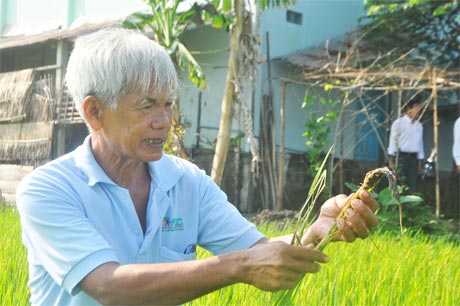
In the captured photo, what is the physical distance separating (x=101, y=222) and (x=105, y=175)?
5.3 inches

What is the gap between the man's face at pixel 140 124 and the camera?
1.99m

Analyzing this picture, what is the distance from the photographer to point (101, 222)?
1965mm

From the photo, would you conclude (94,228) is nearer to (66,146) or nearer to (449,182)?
(66,146)

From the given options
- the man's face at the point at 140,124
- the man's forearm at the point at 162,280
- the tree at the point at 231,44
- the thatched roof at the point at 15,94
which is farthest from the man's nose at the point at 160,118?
the thatched roof at the point at 15,94

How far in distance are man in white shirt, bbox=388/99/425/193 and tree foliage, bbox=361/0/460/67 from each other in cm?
263

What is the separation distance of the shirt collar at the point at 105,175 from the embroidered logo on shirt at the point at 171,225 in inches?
3.5

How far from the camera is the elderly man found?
1674 mm

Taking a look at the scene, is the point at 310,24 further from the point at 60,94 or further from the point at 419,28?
the point at 60,94

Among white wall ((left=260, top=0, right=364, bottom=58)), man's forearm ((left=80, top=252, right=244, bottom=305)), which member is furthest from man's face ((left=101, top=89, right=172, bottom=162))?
white wall ((left=260, top=0, right=364, bottom=58))

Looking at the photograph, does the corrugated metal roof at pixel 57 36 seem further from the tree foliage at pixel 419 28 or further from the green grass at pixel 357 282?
the green grass at pixel 357 282

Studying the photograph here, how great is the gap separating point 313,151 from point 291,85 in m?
2.30

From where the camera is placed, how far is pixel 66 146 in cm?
1113

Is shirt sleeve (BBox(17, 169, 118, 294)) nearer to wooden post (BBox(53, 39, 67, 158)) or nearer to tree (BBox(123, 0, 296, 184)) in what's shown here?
tree (BBox(123, 0, 296, 184))

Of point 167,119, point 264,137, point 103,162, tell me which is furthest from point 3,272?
point 264,137
